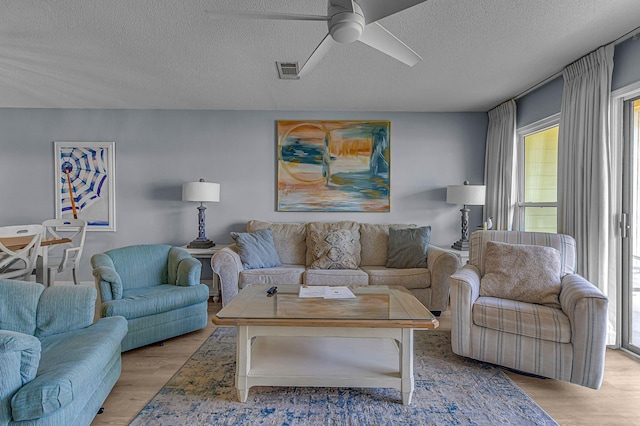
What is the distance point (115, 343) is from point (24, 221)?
12.1ft

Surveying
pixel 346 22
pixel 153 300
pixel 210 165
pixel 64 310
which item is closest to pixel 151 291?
pixel 153 300

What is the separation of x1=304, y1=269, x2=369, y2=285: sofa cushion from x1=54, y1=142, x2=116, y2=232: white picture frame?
2.78 m

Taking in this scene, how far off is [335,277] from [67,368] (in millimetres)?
2330

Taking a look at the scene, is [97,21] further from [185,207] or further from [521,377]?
[521,377]

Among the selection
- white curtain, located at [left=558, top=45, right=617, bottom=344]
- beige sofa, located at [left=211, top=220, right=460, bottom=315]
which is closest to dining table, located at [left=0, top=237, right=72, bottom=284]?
beige sofa, located at [left=211, top=220, right=460, bottom=315]

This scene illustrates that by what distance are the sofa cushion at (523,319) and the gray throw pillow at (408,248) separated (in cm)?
120

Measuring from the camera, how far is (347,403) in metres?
1.94

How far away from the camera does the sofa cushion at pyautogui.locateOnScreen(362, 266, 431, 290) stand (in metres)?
3.39

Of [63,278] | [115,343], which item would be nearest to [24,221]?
[63,278]

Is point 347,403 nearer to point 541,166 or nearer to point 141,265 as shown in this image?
point 141,265

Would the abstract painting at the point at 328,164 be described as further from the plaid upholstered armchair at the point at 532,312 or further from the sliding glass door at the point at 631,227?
the sliding glass door at the point at 631,227

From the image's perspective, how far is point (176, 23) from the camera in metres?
2.30

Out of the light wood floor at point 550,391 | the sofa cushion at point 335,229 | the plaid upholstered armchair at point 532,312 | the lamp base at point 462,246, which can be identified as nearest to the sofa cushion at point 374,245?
the sofa cushion at point 335,229

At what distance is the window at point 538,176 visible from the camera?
11.3ft
